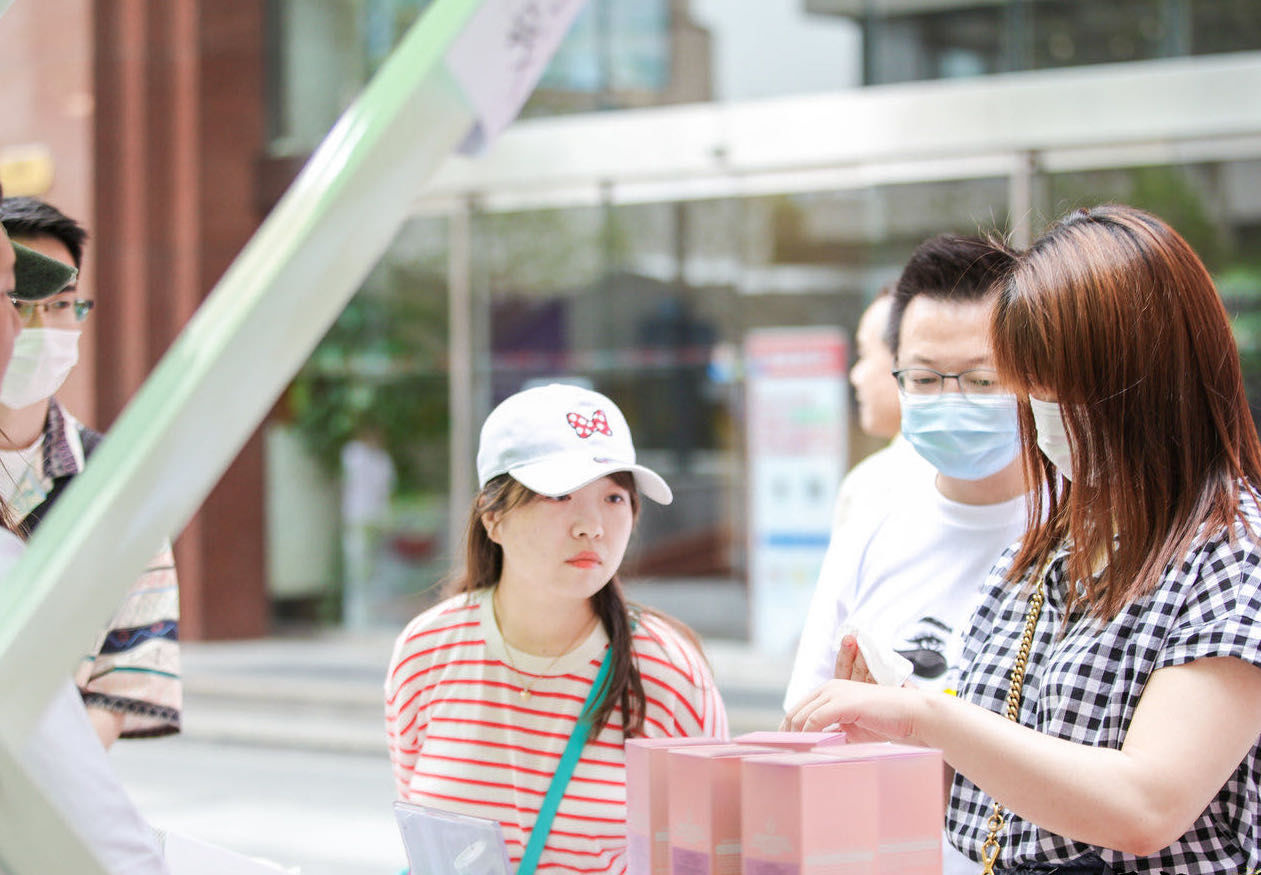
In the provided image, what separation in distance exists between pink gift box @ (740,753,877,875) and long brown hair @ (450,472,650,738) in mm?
746

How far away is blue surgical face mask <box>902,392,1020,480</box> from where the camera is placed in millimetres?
2451

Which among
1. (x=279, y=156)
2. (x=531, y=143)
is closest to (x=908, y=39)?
(x=531, y=143)

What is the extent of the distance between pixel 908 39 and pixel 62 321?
8.32 meters

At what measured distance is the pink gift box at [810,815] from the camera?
1.40 m

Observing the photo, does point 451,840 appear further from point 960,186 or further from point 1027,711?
point 960,186

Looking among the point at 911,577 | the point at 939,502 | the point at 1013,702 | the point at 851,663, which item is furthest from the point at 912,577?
the point at 1013,702

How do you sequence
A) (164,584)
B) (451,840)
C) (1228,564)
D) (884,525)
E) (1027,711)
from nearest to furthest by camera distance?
(1228,564), (1027,711), (451,840), (164,584), (884,525)

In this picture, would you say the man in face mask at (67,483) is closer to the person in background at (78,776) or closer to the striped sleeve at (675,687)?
the striped sleeve at (675,687)

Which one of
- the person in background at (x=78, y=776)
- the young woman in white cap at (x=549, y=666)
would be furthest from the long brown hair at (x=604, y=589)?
the person in background at (x=78, y=776)

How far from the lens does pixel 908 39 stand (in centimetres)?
982

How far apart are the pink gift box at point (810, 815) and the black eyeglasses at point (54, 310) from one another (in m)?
1.60

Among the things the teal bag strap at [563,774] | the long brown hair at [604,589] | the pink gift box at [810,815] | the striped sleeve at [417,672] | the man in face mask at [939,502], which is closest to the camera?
the pink gift box at [810,815]

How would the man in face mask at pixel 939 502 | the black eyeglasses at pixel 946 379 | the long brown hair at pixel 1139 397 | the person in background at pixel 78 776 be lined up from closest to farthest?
the person in background at pixel 78 776 → the long brown hair at pixel 1139 397 → the man in face mask at pixel 939 502 → the black eyeglasses at pixel 946 379

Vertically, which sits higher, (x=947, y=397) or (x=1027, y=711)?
(x=947, y=397)
